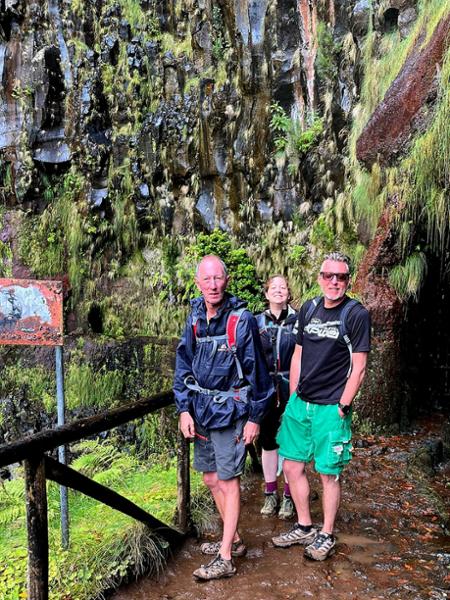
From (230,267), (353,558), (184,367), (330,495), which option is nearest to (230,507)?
(330,495)

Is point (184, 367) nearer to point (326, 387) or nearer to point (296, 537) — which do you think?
point (326, 387)

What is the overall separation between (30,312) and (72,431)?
3.77 feet

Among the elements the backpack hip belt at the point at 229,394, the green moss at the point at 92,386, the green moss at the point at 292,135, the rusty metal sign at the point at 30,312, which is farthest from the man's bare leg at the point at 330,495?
the green moss at the point at 92,386

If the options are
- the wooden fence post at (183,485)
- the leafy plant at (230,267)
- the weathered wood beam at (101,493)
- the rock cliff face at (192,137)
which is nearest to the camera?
the weathered wood beam at (101,493)

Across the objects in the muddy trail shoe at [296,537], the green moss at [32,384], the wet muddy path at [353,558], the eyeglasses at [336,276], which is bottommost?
the green moss at [32,384]

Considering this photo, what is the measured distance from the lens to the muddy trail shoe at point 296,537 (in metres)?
3.64

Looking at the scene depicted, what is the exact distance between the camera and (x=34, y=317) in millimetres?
3711

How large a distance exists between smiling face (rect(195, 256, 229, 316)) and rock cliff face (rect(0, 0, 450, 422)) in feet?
14.2

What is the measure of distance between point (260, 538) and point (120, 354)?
7957 millimetres

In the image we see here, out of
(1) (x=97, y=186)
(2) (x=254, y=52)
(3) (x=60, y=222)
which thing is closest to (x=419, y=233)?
(2) (x=254, y=52)

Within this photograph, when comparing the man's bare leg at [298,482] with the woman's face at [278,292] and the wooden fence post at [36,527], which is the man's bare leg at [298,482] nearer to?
the woman's face at [278,292]

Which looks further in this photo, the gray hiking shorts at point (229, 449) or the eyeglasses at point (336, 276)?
the eyeglasses at point (336, 276)

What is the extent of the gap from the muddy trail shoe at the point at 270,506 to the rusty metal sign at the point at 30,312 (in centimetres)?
220

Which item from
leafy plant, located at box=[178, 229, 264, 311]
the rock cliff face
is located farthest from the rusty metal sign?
leafy plant, located at box=[178, 229, 264, 311]
